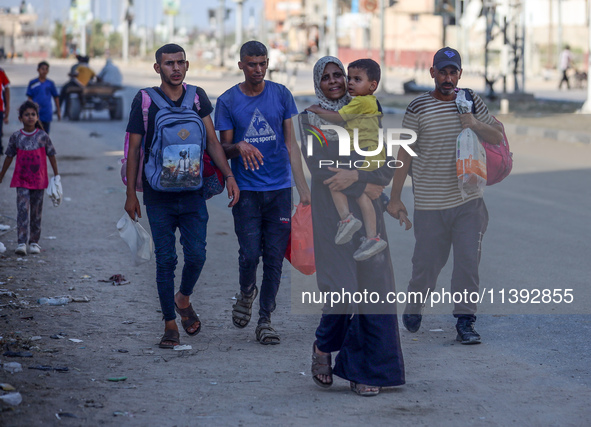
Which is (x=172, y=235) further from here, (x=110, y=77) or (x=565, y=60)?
(x=565, y=60)

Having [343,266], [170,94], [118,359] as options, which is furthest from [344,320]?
[170,94]

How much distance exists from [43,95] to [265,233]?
1236 centimetres

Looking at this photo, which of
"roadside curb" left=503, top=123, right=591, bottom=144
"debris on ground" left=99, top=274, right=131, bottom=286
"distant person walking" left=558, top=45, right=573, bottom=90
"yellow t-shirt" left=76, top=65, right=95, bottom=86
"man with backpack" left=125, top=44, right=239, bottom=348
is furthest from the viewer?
"distant person walking" left=558, top=45, right=573, bottom=90

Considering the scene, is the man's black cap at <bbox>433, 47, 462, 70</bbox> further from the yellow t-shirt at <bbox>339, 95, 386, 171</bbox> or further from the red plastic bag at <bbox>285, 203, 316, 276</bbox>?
the red plastic bag at <bbox>285, 203, 316, 276</bbox>

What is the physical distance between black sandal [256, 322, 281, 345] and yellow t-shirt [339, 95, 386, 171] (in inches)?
57.7

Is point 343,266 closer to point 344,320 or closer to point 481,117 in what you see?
point 344,320

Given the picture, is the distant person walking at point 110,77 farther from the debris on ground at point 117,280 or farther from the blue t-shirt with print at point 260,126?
the blue t-shirt with print at point 260,126

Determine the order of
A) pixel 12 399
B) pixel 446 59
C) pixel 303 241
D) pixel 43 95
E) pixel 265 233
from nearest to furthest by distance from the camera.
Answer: pixel 12 399, pixel 446 59, pixel 303 241, pixel 265 233, pixel 43 95

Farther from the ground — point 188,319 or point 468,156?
point 468,156

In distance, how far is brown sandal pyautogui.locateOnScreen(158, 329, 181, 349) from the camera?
5652 millimetres

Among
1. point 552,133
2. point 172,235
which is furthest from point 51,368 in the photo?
point 552,133

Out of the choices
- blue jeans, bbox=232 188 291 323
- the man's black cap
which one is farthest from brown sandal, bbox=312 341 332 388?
the man's black cap

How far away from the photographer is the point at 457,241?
229 inches

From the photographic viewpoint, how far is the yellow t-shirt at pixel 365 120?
15.8ft
